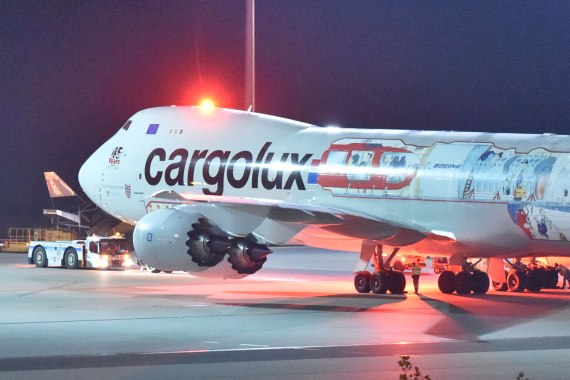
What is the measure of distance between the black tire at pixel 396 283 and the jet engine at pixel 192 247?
14.3 feet

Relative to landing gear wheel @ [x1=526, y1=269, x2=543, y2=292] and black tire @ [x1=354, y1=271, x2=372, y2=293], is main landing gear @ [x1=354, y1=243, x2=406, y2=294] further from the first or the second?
landing gear wheel @ [x1=526, y1=269, x2=543, y2=292]

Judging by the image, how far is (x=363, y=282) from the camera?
32.8 m

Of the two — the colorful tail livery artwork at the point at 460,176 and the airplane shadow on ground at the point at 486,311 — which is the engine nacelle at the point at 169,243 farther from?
the airplane shadow on ground at the point at 486,311

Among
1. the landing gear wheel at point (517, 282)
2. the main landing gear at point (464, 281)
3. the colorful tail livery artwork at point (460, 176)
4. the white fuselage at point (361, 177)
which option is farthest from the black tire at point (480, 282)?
the colorful tail livery artwork at point (460, 176)

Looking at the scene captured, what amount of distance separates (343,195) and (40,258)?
748 inches

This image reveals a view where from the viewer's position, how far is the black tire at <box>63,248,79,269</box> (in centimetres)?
4691

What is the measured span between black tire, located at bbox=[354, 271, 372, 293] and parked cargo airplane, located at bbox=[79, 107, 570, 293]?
A: 4 cm

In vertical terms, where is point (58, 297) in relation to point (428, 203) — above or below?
below

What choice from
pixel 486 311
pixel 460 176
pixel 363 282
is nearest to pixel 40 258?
pixel 363 282

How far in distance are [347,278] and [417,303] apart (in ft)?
37.1

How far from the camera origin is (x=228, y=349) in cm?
1961

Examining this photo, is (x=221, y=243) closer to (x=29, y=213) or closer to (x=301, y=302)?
(x=301, y=302)

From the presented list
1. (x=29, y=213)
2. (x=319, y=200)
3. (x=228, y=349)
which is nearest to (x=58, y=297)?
(x=319, y=200)

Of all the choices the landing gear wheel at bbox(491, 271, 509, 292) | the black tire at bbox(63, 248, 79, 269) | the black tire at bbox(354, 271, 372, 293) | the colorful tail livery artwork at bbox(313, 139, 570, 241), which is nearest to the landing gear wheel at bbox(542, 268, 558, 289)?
the landing gear wheel at bbox(491, 271, 509, 292)
